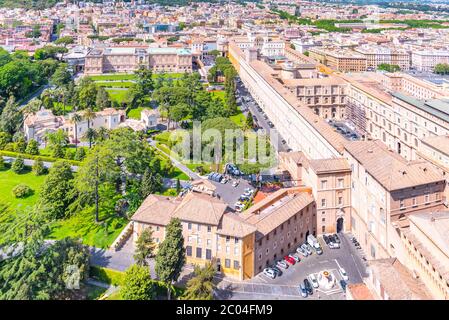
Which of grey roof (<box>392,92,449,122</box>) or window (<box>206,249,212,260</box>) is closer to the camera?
window (<box>206,249,212,260</box>)

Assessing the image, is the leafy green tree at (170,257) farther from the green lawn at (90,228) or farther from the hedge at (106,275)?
the green lawn at (90,228)

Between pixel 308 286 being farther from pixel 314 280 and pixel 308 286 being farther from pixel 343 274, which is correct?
pixel 343 274

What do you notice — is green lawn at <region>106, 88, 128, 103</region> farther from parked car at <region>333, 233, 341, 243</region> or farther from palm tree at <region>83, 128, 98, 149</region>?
parked car at <region>333, 233, 341, 243</region>

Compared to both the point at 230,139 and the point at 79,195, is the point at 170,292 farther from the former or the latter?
the point at 230,139

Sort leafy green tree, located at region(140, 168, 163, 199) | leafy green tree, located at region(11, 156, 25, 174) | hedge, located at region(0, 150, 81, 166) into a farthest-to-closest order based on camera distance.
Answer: hedge, located at region(0, 150, 81, 166) < leafy green tree, located at region(11, 156, 25, 174) < leafy green tree, located at region(140, 168, 163, 199)

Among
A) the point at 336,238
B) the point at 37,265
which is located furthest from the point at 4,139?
the point at 336,238

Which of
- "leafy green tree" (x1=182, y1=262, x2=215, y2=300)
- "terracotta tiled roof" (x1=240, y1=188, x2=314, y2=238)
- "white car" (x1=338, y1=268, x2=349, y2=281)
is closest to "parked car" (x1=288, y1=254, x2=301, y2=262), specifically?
"terracotta tiled roof" (x1=240, y1=188, x2=314, y2=238)
